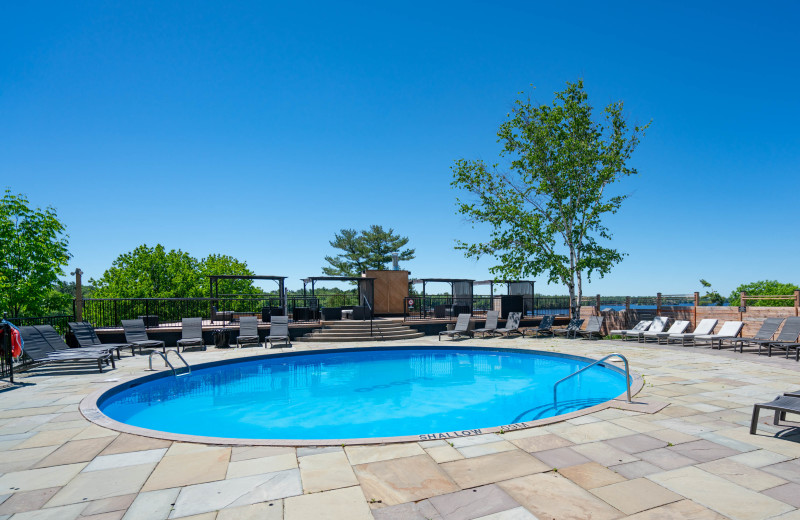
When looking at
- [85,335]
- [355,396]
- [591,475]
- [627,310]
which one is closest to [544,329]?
[627,310]

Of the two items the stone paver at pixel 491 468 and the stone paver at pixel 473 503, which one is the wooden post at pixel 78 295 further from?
the stone paver at pixel 473 503

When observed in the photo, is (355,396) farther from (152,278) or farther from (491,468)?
(152,278)

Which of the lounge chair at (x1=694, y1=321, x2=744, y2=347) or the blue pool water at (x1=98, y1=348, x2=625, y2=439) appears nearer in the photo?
the blue pool water at (x1=98, y1=348, x2=625, y2=439)

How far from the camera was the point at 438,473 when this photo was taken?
337cm

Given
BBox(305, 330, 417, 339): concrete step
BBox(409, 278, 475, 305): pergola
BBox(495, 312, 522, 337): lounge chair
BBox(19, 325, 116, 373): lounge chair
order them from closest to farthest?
1. BBox(19, 325, 116, 373): lounge chair
2. BBox(305, 330, 417, 339): concrete step
3. BBox(495, 312, 522, 337): lounge chair
4. BBox(409, 278, 475, 305): pergola

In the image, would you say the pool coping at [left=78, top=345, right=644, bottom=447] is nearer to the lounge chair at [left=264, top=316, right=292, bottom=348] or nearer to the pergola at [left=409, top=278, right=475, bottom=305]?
the lounge chair at [left=264, top=316, right=292, bottom=348]

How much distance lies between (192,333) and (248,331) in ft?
5.24

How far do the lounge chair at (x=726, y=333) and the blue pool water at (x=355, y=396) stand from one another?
412cm

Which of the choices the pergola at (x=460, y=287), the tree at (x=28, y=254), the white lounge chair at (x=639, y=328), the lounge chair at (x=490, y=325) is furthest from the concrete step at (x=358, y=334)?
the tree at (x=28, y=254)

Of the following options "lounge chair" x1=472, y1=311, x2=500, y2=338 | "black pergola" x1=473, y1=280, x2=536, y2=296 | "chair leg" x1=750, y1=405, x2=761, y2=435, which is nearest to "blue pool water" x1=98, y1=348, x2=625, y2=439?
"chair leg" x1=750, y1=405, x2=761, y2=435

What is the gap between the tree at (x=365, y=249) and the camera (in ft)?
125

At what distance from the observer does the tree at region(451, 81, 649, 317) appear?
1551 centimetres

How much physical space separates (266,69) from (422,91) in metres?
6.39

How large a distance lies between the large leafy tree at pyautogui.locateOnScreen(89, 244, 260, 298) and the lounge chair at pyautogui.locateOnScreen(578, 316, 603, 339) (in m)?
33.2
